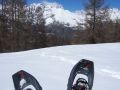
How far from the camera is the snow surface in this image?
678 centimetres

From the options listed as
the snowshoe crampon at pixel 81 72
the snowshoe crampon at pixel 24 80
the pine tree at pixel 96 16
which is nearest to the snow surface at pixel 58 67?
the snowshoe crampon at pixel 81 72

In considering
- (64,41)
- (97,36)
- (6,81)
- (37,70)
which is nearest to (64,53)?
(37,70)

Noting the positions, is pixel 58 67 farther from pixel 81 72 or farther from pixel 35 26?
pixel 35 26

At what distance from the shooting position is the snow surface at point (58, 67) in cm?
678

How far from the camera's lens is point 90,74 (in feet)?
18.3

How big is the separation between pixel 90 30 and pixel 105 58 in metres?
19.5

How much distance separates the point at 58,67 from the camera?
8.85m

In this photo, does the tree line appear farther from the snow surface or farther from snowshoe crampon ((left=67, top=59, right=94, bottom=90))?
snowshoe crampon ((left=67, top=59, right=94, bottom=90))

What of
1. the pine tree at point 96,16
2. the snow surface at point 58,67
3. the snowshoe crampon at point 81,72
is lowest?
the snow surface at point 58,67

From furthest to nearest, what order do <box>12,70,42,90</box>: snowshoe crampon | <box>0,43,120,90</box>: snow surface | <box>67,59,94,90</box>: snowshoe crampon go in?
<box>0,43,120,90</box>: snow surface → <box>67,59,94,90</box>: snowshoe crampon → <box>12,70,42,90</box>: snowshoe crampon

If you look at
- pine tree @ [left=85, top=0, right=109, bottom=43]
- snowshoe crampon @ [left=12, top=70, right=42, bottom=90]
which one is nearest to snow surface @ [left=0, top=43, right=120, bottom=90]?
snowshoe crampon @ [left=12, top=70, right=42, bottom=90]

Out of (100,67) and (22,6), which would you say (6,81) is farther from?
(22,6)

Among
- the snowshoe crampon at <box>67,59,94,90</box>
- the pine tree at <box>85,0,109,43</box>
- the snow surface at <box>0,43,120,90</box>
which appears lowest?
the snow surface at <box>0,43,120,90</box>

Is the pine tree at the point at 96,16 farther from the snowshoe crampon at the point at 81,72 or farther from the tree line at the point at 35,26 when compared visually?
Result: the snowshoe crampon at the point at 81,72
